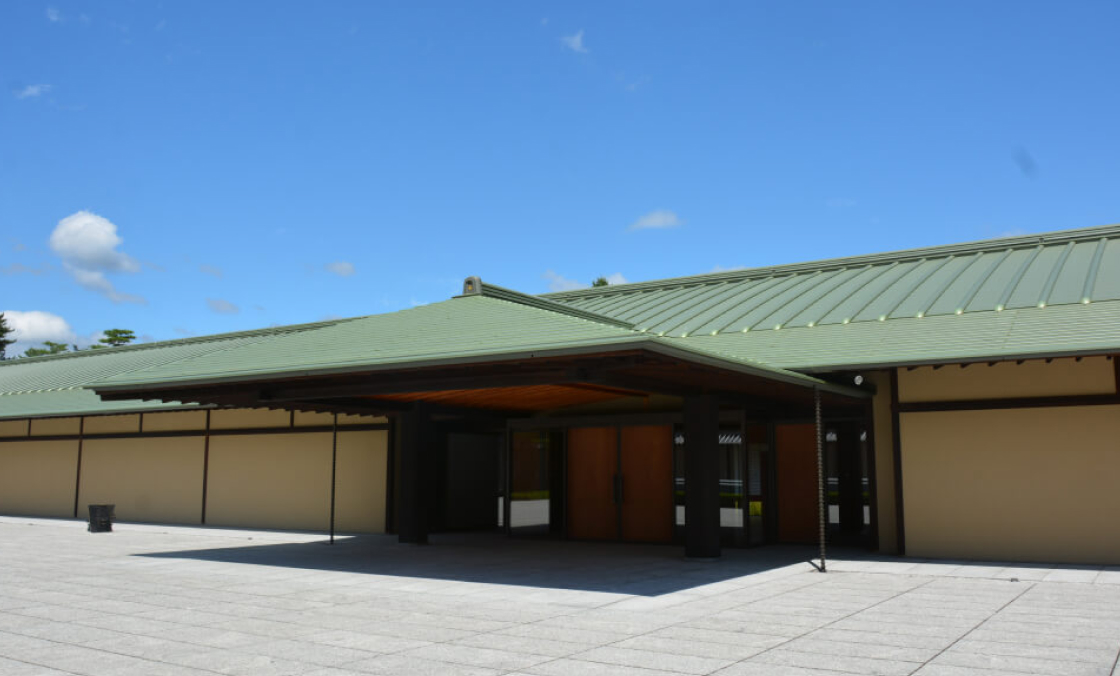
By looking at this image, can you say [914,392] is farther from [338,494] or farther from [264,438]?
[264,438]

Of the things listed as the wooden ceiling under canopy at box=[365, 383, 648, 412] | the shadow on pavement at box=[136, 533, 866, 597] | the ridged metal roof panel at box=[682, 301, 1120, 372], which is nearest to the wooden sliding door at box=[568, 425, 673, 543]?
the shadow on pavement at box=[136, 533, 866, 597]

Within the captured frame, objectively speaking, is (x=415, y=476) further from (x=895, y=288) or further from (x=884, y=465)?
(x=895, y=288)

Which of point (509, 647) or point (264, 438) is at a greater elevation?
point (264, 438)

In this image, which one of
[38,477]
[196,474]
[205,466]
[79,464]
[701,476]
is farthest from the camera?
[38,477]

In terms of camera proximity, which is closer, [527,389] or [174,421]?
[527,389]

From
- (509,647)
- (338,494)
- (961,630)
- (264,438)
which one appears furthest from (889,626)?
(264,438)

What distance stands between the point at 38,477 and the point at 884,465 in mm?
23603

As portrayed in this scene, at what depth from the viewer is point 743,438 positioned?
16.6 metres

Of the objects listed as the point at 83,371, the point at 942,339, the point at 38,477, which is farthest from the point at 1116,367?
the point at 83,371

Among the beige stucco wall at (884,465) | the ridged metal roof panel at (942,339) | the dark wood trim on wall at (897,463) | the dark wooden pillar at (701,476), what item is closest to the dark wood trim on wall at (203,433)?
the ridged metal roof panel at (942,339)

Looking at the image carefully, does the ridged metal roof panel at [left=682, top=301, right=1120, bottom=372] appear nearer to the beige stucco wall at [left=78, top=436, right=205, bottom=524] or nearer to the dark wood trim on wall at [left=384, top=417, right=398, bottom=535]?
the dark wood trim on wall at [left=384, top=417, right=398, bottom=535]

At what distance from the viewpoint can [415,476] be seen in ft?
58.7

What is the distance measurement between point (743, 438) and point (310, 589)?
8.43m

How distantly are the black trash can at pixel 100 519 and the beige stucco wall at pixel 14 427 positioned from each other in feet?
28.2
